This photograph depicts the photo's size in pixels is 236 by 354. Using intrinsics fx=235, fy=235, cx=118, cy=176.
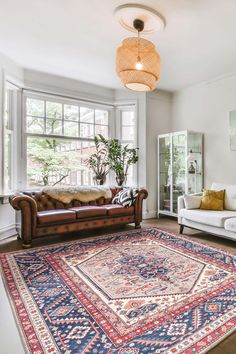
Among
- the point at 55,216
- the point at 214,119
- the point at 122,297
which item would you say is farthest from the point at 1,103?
the point at 214,119

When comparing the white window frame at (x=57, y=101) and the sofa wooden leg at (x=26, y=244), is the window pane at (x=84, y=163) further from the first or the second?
the sofa wooden leg at (x=26, y=244)

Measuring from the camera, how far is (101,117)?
545 cm

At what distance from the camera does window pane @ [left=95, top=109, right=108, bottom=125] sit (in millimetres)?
5383

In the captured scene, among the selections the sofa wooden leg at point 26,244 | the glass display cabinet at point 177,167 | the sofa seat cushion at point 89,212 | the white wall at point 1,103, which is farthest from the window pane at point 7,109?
the glass display cabinet at point 177,167

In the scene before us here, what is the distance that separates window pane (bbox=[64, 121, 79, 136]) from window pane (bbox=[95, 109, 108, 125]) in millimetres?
535

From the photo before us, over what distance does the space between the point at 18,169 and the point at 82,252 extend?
2139mm

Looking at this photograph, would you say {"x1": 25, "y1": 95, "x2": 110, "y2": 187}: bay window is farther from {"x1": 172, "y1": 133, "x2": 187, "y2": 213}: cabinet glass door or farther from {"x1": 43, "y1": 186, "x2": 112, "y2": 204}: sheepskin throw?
{"x1": 172, "y1": 133, "x2": 187, "y2": 213}: cabinet glass door

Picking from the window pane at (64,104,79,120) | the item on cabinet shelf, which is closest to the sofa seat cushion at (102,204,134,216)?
the item on cabinet shelf

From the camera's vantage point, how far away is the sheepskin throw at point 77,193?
167 inches

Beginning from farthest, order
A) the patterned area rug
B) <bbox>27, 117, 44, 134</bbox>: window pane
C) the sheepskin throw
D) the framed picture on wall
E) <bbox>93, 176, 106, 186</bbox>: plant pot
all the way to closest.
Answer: <bbox>93, 176, 106, 186</bbox>: plant pot → <bbox>27, 117, 44, 134</bbox>: window pane → the framed picture on wall → the sheepskin throw → the patterned area rug

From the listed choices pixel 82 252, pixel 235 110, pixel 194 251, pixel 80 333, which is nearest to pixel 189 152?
pixel 235 110

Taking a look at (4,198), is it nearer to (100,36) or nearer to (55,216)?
(55,216)

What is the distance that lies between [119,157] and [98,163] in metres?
0.49

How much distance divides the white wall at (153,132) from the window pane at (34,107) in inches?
90.3
